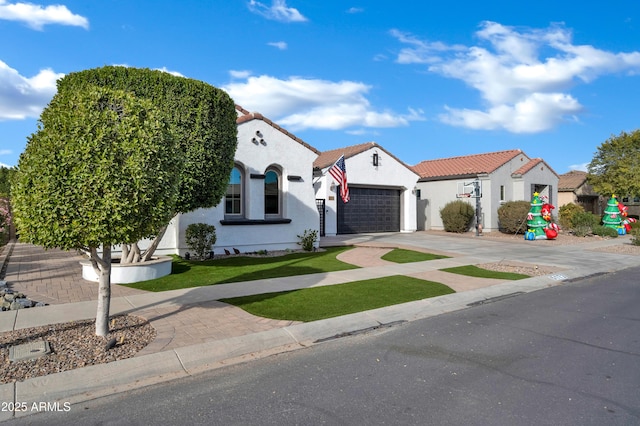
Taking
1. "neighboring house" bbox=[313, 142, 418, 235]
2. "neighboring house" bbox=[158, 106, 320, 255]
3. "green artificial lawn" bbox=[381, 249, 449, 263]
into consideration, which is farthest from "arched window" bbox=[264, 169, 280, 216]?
"neighboring house" bbox=[313, 142, 418, 235]

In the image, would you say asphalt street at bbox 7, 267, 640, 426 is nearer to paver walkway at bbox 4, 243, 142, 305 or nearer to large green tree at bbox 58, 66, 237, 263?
paver walkway at bbox 4, 243, 142, 305

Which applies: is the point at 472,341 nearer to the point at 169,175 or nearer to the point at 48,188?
the point at 169,175

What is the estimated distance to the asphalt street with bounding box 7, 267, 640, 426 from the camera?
3.95 metres

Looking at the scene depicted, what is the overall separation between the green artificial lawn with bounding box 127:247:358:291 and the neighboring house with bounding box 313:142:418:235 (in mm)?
7329

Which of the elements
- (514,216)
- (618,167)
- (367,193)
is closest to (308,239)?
(367,193)

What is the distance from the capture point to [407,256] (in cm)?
1469

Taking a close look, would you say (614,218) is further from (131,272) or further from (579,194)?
(131,272)

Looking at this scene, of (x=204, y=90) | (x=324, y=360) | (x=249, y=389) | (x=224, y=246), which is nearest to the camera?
(x=249, y=389)

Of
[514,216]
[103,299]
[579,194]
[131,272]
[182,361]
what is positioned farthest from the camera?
[579,194]

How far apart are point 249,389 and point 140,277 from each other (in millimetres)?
6411

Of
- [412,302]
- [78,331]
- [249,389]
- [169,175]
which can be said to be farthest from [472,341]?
[78,331]

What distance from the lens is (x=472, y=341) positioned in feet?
20.2

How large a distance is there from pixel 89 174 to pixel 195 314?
10.2ft

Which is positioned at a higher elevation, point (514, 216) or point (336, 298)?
point (514, 216)
